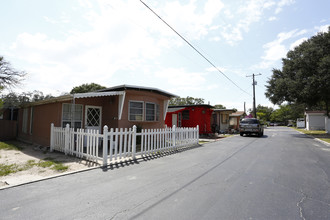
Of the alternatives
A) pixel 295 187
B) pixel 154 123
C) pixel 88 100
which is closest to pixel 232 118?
pixel 154 123

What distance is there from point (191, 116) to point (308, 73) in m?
13.3

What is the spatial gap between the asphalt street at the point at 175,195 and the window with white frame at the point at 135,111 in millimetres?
5510

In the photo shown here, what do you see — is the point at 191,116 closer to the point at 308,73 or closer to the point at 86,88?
the point at 308,73

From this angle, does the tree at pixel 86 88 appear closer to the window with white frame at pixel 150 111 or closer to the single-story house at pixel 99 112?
the single-story house at pixel 99 112

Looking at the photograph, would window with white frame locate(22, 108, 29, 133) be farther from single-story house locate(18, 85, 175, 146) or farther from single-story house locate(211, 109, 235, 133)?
single-story house locate(211, 109, 235, 133)

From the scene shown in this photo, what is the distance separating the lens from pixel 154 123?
12367 millimetres

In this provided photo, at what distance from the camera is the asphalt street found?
293 cm

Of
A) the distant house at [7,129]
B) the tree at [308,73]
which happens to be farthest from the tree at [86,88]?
the tree at [308,73]

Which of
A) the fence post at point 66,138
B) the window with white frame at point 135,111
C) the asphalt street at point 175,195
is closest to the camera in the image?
the asphalt street at point 175,195

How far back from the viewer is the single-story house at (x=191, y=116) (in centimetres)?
1903

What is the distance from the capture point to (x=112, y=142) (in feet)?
20.4

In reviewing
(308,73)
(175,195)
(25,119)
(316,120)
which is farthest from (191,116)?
(316,120)

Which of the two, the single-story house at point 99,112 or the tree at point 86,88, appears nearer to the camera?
the single-story house at point 99,112

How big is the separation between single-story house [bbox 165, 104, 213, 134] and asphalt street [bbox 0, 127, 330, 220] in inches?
530
